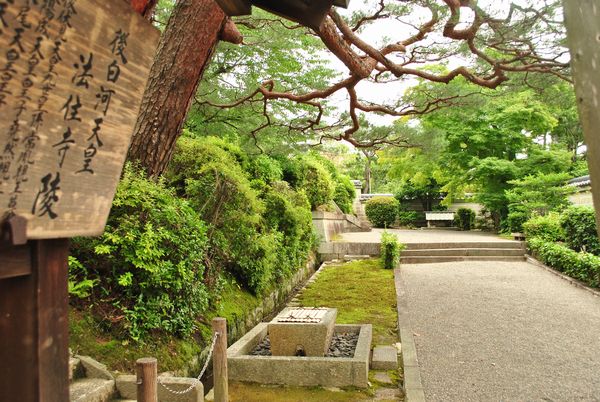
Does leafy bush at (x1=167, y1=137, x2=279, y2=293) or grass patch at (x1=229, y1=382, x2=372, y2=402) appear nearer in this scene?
grass patch at (x1=229, y1=382, x2=372, y2=402)

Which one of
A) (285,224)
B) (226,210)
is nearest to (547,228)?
(285,224)

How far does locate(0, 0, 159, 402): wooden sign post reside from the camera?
1.48m

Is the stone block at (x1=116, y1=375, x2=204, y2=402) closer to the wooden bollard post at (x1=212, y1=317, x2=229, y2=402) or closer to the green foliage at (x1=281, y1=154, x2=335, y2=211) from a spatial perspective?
the wooden bollard post at (x1=212, y1=317, x2=229, y2=402)

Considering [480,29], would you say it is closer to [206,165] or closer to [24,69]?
[206,165]

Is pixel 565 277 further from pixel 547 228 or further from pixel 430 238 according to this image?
pixel 430 238

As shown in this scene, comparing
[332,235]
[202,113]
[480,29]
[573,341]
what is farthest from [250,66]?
[332,235]

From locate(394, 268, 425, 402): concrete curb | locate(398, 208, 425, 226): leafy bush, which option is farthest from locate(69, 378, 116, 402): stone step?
locate(398, 208, 425, 226): leafy bush

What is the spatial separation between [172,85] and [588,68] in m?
4.80

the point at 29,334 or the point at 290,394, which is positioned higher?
the point at 29,334

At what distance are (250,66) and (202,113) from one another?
136 centimetres

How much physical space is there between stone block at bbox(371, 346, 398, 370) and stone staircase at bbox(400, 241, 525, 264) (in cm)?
888

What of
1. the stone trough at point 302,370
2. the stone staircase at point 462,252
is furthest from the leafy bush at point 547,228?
the stone trough at point 302,370

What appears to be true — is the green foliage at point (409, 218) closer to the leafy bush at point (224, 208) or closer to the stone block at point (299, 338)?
the leafy bush at point (224, 208)

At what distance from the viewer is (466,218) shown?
78.3 ft
